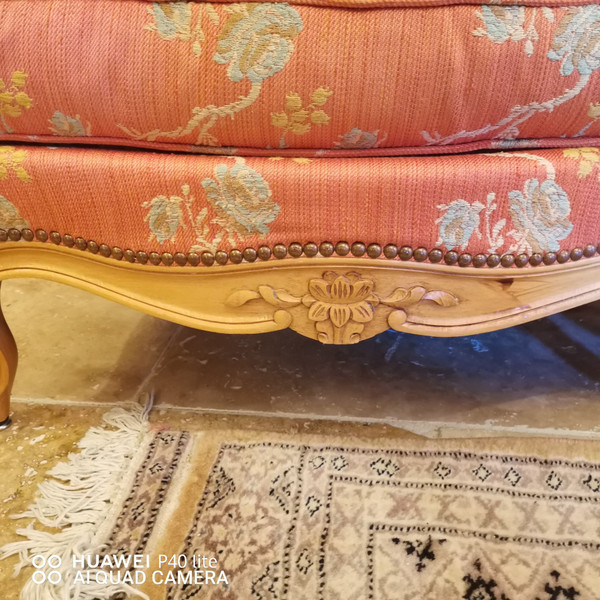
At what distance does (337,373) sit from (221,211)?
0.34 metres

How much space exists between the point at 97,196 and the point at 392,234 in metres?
0.27

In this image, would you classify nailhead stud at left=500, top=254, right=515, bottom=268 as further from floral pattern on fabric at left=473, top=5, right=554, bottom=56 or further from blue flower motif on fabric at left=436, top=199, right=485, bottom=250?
floral pattern on fabric at left=473, top=5, right=554, bottom=56

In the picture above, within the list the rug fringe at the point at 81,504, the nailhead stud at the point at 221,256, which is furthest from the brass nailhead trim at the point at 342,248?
the rug fringe at the point at 81,504

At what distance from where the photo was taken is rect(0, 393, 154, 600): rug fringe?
0.48m

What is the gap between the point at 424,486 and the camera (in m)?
0.56

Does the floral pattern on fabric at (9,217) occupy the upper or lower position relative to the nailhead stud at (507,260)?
upper

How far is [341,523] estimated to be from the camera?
0.52 metres

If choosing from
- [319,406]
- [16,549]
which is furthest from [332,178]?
[16,549]

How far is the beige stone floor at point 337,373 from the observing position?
0.68 m

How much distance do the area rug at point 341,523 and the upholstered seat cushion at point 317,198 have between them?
0.78 feet

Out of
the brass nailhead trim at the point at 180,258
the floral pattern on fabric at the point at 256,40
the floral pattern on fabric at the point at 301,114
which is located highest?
the floral pattern on fabric at the point at 256,40

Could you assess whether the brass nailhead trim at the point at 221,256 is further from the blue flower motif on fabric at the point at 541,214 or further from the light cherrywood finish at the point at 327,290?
the blue flower motif on fabric at the point at 541,214

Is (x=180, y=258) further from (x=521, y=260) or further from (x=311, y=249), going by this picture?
(x=521, y=260)

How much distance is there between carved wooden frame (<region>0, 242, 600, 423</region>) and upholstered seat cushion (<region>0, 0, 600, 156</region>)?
0.39ft
